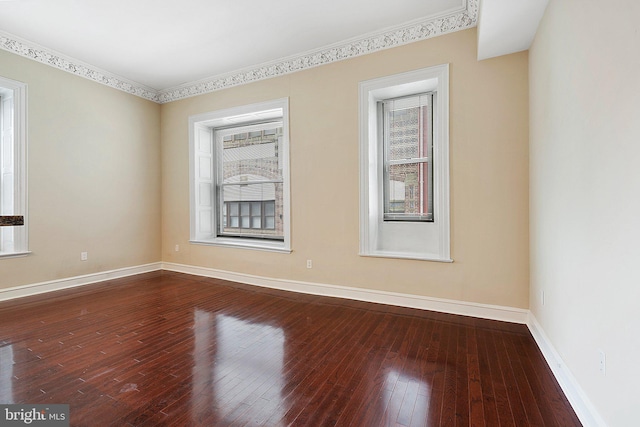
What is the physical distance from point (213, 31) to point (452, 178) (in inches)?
126

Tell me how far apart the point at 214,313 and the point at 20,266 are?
2725mm

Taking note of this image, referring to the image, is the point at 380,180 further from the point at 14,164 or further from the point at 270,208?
the point at 14,164

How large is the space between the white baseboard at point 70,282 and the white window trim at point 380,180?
3.92 meters

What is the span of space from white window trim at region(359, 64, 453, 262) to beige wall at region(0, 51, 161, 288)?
12.8ft

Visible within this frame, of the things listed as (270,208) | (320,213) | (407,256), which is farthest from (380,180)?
(270,208)

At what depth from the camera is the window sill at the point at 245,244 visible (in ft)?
14.2

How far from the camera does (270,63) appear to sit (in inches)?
167

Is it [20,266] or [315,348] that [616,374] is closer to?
[315,348]

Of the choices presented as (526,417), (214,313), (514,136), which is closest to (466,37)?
(514,136)

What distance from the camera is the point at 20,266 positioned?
380 cm

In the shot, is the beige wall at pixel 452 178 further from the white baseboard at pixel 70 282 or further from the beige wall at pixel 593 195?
the white baseboard at pixel 70 282

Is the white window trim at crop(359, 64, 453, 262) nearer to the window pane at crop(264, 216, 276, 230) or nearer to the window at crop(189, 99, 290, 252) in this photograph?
the window at crop(189, 99, 290, 252)

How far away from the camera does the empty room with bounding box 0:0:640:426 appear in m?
1.65

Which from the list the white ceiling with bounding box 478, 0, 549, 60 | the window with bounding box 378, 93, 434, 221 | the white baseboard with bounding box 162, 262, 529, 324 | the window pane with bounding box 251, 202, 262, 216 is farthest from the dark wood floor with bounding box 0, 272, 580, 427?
the white ceiling with bounding box 478, 0, 549, 60
